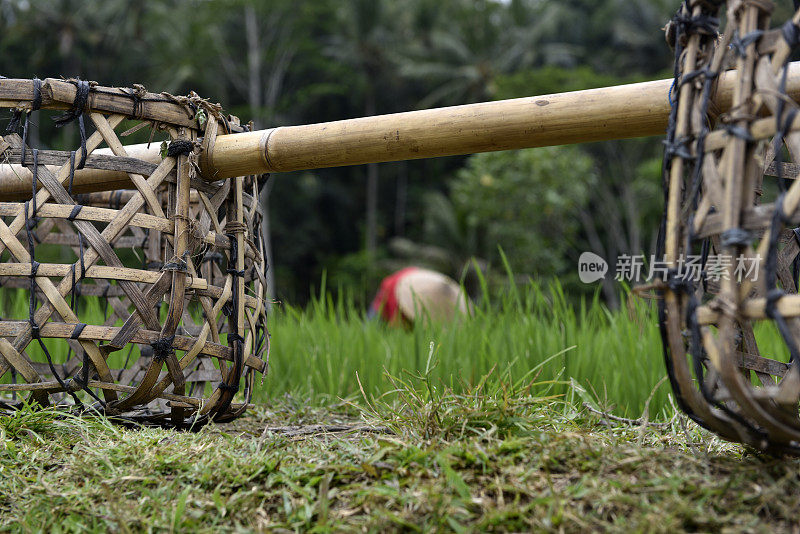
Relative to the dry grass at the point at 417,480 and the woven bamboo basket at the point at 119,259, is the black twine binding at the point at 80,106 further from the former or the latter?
the dry grass at the point at 417,480

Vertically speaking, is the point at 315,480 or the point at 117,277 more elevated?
the point at 117,277

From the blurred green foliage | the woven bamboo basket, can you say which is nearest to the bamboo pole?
the woven bamboo basket

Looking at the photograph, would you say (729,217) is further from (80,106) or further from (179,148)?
(80,106)

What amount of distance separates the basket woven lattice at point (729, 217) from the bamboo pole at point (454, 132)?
130 millimetres

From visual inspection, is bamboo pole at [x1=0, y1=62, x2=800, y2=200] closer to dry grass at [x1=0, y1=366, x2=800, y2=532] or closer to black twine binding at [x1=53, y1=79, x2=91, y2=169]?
black twine binding at [x1=53, y1=79, x2=91, y2=169]

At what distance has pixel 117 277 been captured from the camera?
124cm

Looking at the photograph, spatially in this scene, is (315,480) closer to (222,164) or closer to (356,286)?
(222,164)

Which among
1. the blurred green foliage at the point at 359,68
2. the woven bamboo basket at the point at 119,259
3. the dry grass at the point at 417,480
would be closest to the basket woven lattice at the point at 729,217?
the dry grass at the point at 417,480

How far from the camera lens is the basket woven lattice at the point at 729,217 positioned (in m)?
0.80

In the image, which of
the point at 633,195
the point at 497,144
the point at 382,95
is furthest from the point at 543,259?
the point at 497,144

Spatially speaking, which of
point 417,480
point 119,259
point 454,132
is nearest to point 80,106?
point 119,259

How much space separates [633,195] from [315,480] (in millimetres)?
17853

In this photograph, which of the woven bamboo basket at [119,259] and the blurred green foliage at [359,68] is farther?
the blurred green foliage at [359,68]

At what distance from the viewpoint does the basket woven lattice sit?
795 millimetres
